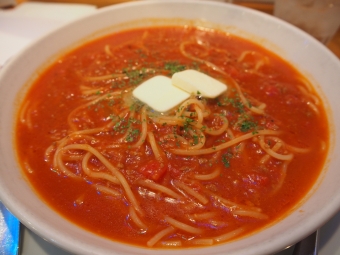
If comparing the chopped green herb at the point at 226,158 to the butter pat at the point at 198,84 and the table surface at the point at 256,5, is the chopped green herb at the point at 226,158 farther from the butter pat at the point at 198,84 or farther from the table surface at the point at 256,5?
the table surface at the point at 256,5

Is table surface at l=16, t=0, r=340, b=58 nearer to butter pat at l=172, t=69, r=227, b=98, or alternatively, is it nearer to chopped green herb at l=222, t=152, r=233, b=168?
butter pat at l=172, t=69, r=227, b=98

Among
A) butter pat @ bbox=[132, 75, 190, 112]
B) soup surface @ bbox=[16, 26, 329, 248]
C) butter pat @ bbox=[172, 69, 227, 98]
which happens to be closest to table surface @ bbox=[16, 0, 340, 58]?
soup surface @ bbox=[16, 26, 329, 248]

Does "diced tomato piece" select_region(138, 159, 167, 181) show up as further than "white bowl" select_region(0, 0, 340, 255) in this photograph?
Yes

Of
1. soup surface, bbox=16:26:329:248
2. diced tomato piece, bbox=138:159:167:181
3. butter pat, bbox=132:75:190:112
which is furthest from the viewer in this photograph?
butter pat, bbox=132:75:190:112

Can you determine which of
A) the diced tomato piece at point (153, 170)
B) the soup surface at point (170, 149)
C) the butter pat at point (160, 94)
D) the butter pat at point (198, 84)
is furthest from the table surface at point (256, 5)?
the diced tomato piece at point (153, 170)

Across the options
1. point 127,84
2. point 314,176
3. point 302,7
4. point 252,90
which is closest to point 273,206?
point 314,176

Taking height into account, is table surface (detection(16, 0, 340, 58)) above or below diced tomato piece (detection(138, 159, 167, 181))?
above

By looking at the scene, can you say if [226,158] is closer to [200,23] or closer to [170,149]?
[170,149]
